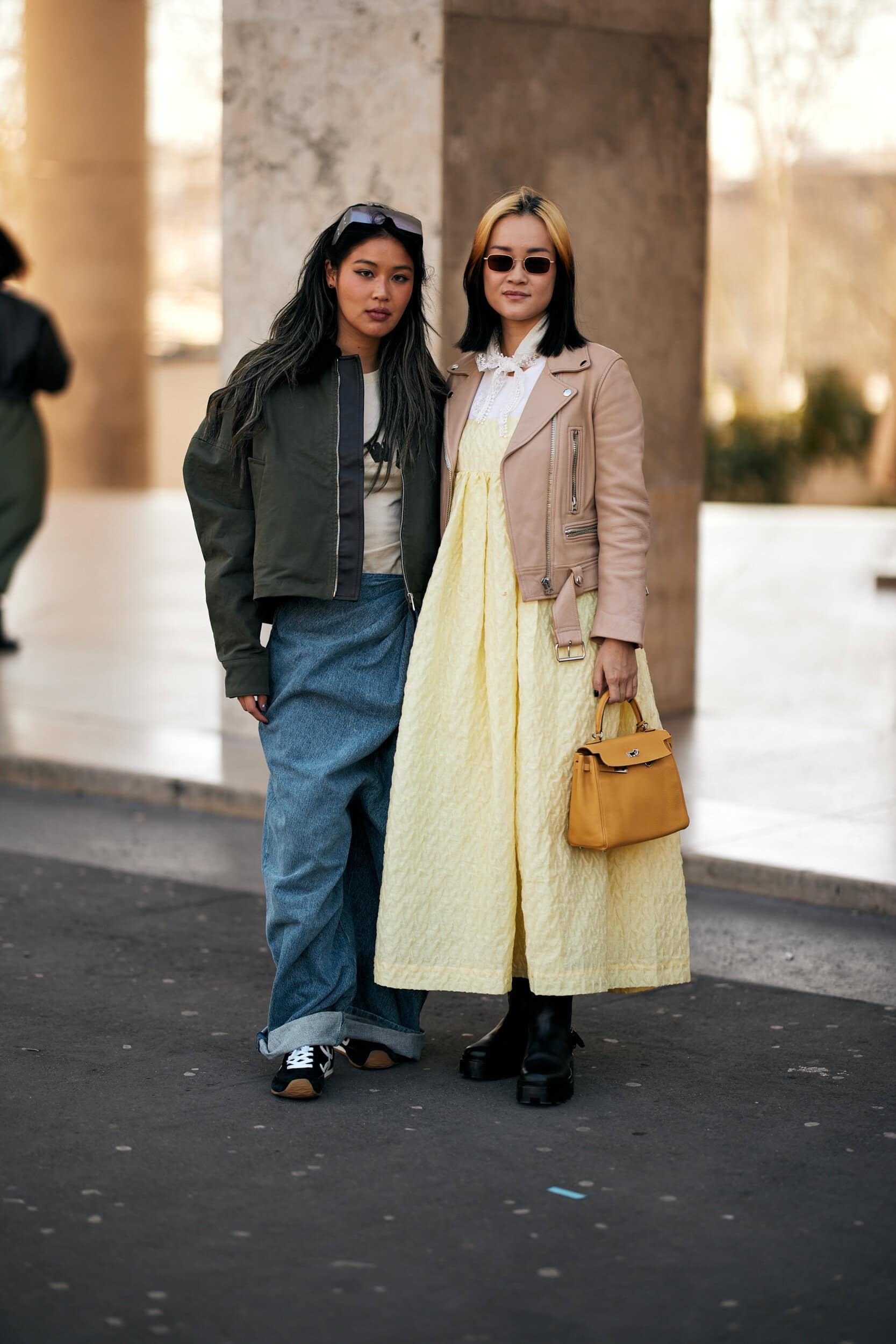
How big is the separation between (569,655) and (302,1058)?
1.07 metres

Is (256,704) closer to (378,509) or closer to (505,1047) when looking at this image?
(378,509)

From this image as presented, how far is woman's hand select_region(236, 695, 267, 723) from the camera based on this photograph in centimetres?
423

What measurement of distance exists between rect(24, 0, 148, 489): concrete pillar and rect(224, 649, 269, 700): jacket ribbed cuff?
1813 cm

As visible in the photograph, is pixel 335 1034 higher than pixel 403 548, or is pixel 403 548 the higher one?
pixel 403 548

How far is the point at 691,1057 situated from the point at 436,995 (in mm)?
838

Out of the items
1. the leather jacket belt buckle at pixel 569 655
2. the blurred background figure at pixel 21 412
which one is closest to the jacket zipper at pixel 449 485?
the leather jacket belt buckle at pixel 569 655

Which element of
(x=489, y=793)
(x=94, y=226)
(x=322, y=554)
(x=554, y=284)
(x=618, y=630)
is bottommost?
(x=489, y=793)

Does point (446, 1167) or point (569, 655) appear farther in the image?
point (569, 655)

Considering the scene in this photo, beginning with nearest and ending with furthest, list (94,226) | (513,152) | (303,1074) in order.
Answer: (303,1074) < (513,152) < (94,226)

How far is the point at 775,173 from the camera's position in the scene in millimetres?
29719

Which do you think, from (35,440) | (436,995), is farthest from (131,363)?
(436,995)

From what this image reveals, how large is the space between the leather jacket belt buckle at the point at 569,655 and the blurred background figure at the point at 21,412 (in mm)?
6506

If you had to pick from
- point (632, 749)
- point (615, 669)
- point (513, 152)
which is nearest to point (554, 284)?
point (615, 669)

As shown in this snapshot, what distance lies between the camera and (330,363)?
13.6 feet
